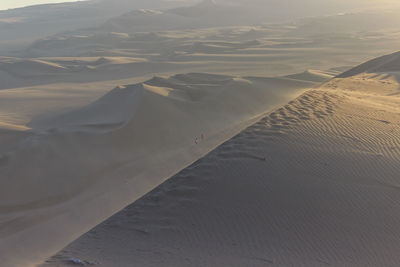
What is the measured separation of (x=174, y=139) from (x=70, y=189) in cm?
273

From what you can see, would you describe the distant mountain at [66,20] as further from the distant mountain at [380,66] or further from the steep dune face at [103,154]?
the steep dune face at [103,154]

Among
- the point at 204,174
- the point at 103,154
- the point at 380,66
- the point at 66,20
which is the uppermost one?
the point at 66,20

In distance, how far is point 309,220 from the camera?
395 centimetres

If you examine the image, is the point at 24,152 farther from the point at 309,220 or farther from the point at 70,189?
the point at 309,220

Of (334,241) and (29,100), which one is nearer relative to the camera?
(334,241)

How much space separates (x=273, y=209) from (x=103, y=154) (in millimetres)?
4040

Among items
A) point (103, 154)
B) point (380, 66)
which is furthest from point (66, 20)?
point (103, 154)

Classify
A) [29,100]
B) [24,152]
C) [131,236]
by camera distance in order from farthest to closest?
[29,100] → [24,152] → [131,236]

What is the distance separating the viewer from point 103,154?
7.01m

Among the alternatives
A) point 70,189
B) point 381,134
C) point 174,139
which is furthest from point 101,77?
point 381,134

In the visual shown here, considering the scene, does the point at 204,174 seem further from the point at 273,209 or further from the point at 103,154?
the point at 103,154

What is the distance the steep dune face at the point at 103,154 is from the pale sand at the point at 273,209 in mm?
1066

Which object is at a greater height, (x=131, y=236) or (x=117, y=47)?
(x=117, y=47)

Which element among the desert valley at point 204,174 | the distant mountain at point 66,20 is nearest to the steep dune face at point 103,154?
the desert valley at point 204,174
